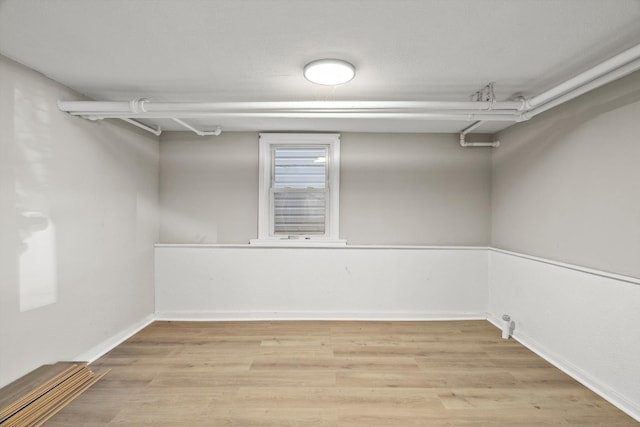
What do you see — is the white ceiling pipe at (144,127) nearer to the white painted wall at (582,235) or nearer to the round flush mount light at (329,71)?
the round flush mount light at (329,71)

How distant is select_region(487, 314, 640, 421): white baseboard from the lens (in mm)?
1861

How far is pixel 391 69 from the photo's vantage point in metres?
2.00

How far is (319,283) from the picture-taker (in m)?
3.46

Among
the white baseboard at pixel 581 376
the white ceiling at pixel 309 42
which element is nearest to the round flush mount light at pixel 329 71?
the white ceiling at pixel 309 42

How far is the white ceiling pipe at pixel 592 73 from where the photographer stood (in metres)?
1.52

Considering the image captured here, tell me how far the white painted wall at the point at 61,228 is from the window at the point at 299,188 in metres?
1.38

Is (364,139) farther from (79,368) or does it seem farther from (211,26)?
(79,368)

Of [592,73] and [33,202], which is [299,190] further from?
[592,73]

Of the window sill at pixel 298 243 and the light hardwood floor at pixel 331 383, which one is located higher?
the window sill at pixel 298 243

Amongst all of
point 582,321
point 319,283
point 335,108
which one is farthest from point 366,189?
point 582,321

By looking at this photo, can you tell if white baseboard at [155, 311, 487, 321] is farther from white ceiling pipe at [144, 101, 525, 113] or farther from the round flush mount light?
the round flush mount light

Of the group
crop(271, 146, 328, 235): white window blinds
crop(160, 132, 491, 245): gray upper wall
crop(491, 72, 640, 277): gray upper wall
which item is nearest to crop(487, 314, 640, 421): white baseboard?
crop(491, 72, 640, 277): gray upper wall

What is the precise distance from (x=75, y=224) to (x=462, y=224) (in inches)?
154

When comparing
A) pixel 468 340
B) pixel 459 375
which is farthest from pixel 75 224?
pixel 468 340
